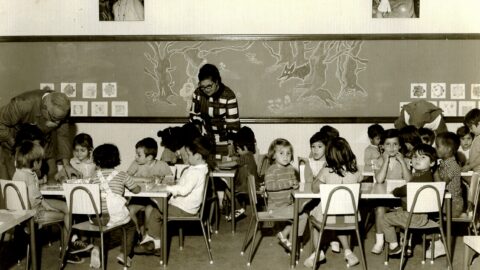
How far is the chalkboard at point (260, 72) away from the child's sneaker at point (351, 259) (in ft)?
9.01

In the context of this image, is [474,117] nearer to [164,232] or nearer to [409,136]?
→ [409,136]

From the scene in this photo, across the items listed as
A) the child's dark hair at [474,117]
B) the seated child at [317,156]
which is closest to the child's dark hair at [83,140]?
the seated child at [317,156]

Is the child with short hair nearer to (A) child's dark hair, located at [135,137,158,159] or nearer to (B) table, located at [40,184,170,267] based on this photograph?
(B) table, located at [40,184,170,267]

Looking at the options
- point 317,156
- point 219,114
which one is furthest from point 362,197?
point 219,114

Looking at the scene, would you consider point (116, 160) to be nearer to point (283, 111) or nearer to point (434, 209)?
point (434, 209)

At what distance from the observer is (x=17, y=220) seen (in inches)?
158

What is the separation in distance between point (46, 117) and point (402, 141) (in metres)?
3.39

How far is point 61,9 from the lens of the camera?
762 centimetres

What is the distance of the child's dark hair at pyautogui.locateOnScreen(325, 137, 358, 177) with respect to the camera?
484cm

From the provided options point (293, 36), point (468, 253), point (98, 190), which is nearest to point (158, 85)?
point (293, 36)

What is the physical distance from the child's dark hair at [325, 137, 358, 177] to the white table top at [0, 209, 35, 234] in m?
2.27

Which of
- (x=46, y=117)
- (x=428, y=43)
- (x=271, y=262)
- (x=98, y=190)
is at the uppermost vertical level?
(x=428, y=43)

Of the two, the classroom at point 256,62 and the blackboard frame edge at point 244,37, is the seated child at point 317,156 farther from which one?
the blackboard frame edge at point 244,37

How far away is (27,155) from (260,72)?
11.0 ft
